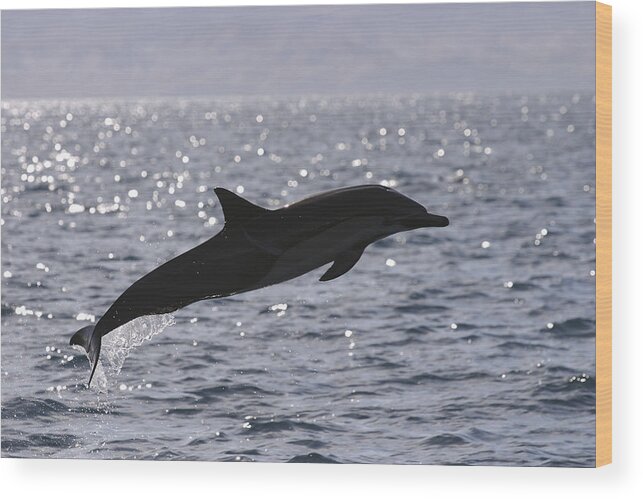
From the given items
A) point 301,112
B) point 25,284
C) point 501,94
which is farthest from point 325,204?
point 25,284

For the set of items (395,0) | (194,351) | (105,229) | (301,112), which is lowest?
(194,351)

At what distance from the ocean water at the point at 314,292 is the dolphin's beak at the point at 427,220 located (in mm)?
54

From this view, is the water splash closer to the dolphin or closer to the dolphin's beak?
the dolphin

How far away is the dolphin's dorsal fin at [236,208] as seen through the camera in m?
12.3

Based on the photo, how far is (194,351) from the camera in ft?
42.0

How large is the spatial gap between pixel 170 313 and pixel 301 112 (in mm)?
1872

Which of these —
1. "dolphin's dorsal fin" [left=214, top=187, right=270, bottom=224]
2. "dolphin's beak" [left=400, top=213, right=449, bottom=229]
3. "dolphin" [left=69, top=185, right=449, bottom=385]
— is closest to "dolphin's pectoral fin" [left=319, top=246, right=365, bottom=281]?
"dolphin" [left=69, top=185, right=449, bottom=385]

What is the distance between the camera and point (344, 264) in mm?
12523

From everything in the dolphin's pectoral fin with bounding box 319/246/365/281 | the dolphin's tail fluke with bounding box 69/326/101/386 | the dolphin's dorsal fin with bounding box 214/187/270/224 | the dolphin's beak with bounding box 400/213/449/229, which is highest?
the dolphin's dorsal fin with bounding box 214/187/270/224

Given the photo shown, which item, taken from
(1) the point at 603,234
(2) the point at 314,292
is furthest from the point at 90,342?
(1) the point at 603,234

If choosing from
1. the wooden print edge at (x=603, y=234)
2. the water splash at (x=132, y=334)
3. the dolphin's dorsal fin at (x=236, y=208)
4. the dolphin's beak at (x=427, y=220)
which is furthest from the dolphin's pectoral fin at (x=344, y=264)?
the wooden print edge at (x=603, y=234)

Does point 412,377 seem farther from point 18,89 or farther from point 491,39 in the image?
point 18,89

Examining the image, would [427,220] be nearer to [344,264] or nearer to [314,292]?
[344,264]

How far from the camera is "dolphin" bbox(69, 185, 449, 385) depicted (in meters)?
12.4
